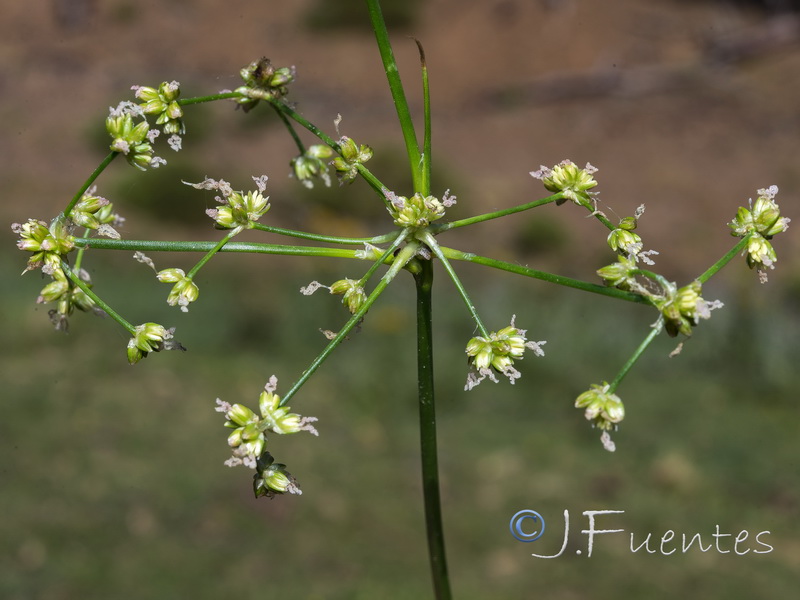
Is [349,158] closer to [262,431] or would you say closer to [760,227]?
[262,431]

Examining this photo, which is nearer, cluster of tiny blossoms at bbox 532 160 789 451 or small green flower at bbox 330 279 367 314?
cluster of tiny blossoms at bbox 532 160 789 451

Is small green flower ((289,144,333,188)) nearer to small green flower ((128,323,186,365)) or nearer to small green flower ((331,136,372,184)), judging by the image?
small green flower ((331,136,372,184))

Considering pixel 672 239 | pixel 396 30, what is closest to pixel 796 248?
pixel 672 239

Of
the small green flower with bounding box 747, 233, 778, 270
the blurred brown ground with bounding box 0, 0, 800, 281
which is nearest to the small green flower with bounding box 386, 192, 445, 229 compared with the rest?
the small green flower with bounding box 747, 233, 778, 270

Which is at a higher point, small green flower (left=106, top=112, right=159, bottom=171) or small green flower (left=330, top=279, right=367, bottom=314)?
small green flower (left=106, top=112, right=159, bottom=171)

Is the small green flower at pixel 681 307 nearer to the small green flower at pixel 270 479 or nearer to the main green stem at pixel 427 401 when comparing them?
the main green stem at pixel 427 401

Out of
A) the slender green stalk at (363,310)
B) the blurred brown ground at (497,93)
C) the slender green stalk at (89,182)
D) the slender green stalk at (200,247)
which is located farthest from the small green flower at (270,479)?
the blurred brown ground at (497,93)

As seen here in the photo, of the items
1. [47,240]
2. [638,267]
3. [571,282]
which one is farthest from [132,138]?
[638,267]
